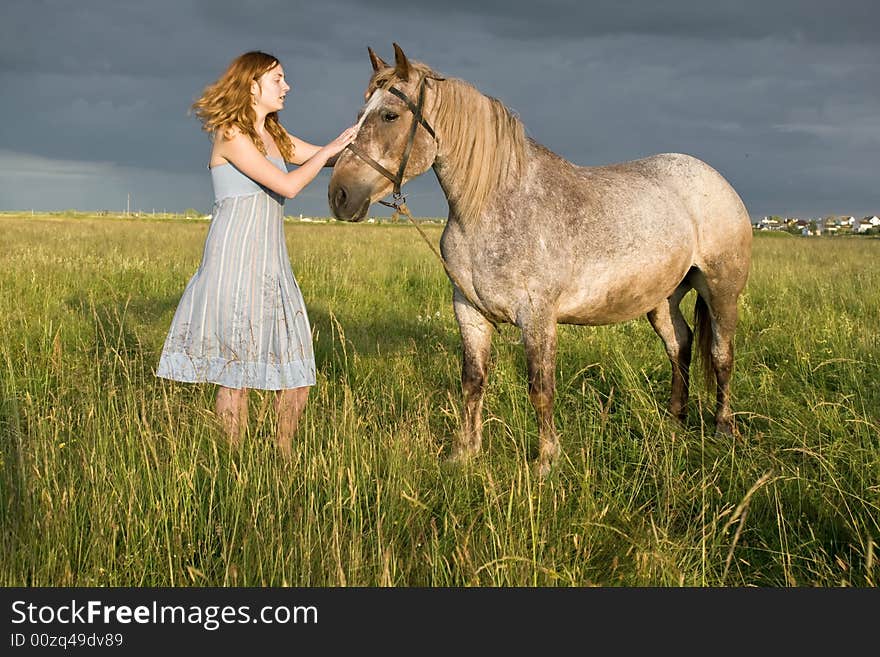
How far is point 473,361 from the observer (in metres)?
4.31

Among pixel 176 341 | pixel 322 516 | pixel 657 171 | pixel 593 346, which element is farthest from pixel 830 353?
pixel 176 341

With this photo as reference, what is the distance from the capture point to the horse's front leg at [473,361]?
4234 millimetres

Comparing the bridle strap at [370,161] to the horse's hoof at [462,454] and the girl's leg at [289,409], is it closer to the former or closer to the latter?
the girl's leg at [289,409]

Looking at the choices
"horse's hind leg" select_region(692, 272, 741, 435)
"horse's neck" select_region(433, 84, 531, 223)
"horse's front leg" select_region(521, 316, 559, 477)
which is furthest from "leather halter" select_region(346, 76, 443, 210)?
"horse's hind leg" select_region(692, 272, 741, 435)

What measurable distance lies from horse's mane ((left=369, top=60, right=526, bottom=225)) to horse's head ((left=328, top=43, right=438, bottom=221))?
52 millimetres

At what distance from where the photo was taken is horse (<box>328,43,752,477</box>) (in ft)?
11.8

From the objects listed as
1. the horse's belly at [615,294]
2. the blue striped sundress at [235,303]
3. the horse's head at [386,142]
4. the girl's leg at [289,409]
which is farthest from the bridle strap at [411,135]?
the girl's leg at [289,409]

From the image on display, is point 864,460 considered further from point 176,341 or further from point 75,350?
point 75,350

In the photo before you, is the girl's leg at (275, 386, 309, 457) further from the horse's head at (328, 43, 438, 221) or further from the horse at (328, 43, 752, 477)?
the horse's head at (328, 43, 438, 221)

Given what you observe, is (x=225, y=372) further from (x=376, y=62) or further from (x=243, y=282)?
(x=376, y=62)

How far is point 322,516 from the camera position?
3006 millimetres

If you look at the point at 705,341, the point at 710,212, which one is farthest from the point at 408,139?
the point at 705,341

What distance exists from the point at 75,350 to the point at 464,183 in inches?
174

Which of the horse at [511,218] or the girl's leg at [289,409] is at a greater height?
the horse at [511,218]
